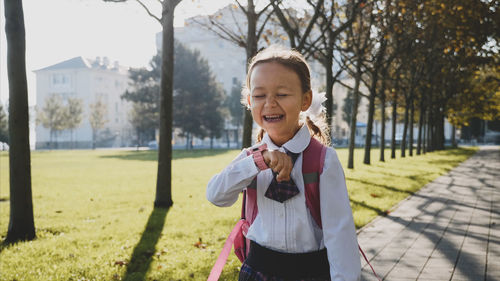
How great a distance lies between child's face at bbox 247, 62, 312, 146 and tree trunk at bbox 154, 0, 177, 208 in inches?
286

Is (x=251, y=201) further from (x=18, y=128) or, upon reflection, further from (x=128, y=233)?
(x=18, y=128)

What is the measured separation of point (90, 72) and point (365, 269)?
288 ft

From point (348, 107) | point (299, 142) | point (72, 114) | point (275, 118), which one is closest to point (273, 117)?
point (275, 118)

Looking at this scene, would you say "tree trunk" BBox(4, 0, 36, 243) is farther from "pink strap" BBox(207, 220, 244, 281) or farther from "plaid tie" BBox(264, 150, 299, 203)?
"plaid tie" BBox(264, 150, 299, 203)

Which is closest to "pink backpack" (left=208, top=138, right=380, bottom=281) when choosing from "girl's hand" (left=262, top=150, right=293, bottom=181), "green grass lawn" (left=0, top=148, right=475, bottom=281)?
"girl's hand" (left=262, top=150, right=293, bottom=181)

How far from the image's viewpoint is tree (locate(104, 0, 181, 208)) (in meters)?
8.85

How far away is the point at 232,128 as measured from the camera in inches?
3029

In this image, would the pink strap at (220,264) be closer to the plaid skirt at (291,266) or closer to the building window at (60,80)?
the plaid skirt at (291,266)

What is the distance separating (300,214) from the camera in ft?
6.04

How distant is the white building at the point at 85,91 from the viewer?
8212 centimetres

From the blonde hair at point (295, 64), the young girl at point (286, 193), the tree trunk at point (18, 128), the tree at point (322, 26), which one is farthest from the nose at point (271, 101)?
the tree at point (322, 26)

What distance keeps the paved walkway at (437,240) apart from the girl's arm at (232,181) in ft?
10.2

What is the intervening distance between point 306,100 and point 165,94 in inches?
287

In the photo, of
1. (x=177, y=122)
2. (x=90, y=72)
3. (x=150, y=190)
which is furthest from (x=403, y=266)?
(x=90, y=72)
